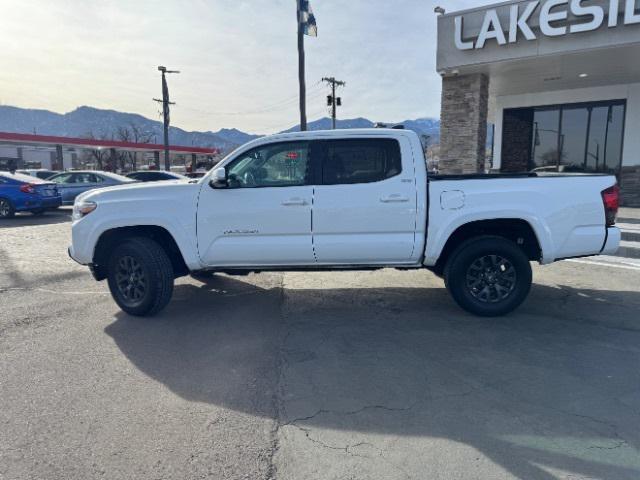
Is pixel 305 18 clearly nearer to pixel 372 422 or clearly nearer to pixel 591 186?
pixel 591 186

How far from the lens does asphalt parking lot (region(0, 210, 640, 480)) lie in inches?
102

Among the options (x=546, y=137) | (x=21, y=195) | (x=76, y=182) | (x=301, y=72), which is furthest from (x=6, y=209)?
(x=546, y=137)

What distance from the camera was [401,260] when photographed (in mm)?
4883

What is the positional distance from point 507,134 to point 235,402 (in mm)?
14918

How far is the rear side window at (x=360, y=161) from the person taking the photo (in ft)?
15.9

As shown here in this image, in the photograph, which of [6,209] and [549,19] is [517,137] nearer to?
[549,19]

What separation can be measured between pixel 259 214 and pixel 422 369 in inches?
90.1

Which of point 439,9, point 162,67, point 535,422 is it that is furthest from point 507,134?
point 162,67

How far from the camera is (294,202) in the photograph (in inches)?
188

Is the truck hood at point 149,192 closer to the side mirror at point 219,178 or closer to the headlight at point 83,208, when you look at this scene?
the headlight at point 83,208

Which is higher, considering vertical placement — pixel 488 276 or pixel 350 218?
pixel 350 218

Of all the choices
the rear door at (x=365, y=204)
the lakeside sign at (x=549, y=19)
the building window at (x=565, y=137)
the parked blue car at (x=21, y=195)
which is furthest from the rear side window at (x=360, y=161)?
the parked blue car at (x=21, y=195)

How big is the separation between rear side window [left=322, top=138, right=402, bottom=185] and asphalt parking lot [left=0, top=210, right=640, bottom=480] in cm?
154

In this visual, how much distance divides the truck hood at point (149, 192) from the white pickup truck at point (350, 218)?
1 centimetres
